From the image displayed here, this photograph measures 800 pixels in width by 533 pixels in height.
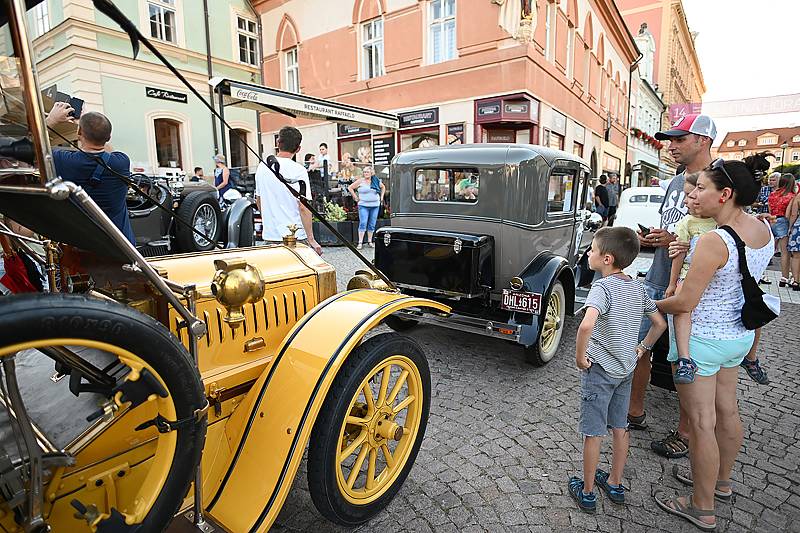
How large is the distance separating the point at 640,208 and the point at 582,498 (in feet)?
32.5

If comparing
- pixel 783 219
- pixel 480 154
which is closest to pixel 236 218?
pixel 480 154

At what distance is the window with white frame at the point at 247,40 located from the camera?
18.2m

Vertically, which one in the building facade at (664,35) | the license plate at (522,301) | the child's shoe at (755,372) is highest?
the building facade at (664,35)

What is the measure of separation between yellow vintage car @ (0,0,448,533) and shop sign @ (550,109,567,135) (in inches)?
549

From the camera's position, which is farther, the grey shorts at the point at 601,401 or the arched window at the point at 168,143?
the arched window at the point at 168,143

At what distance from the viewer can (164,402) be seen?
3.96 feet

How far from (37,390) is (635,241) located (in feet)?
8.45

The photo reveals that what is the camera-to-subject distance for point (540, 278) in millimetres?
3803

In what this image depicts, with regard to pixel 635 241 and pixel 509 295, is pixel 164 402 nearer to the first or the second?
pixel 635 241

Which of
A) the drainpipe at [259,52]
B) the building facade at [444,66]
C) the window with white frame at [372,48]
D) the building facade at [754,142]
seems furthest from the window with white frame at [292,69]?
the building facade at [754,142]

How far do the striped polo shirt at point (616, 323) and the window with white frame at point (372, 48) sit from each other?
47.7ft

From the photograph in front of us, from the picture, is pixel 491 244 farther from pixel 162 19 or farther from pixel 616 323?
pixel 162 19

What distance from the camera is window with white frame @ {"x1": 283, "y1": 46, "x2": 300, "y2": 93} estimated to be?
17.9m

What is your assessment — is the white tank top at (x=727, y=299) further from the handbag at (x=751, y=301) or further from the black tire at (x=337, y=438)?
the black tire at (x=337, y=438)
